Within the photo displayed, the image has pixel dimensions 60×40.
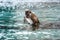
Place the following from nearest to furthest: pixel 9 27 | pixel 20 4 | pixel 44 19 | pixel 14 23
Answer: pixel 9 27, pixel 14 23, pixel 44 19, pixel 20 4

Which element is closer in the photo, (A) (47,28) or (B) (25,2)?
(A) (47,28)

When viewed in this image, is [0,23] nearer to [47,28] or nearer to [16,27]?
[16,27]

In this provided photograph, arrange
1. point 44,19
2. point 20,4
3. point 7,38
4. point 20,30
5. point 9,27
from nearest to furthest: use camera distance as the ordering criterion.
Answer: point 7,38
point 20,30
point 9,27
point 44,19
point 20,4

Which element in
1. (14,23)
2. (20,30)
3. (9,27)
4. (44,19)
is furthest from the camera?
(44,19)

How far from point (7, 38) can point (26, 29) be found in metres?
1.12

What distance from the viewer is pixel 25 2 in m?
15.4

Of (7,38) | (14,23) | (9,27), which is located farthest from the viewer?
(14,23)

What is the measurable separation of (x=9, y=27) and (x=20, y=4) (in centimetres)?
610

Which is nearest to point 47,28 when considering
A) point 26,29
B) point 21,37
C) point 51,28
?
point 51,28

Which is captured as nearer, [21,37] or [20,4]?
[21,37]

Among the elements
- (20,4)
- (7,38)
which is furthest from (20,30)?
(20,4)

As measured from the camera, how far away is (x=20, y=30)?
8359 millimetres

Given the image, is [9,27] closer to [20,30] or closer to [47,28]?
[20,30]

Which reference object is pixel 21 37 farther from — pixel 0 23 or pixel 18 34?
pixel 0 23
